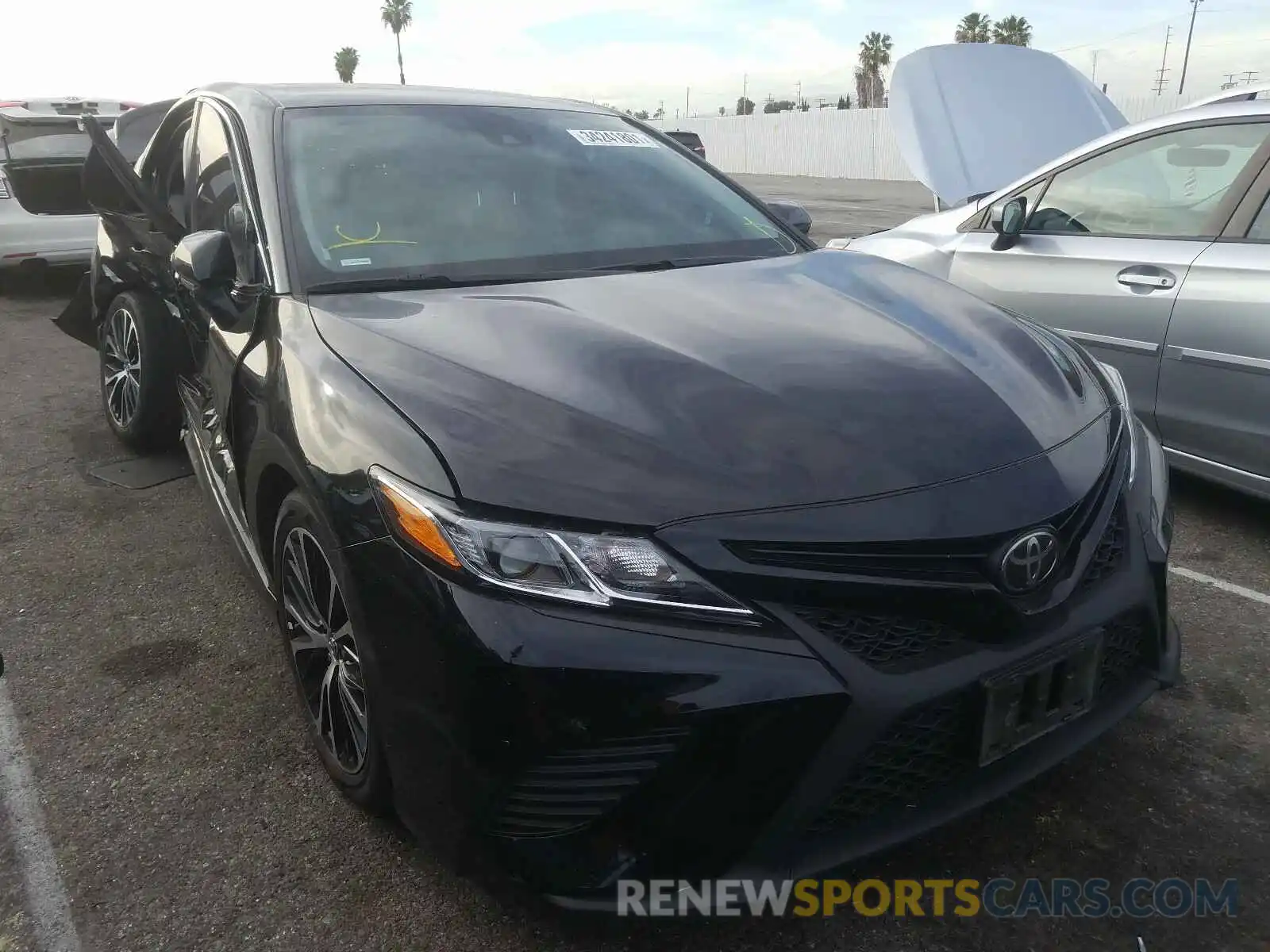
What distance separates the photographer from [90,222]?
841cm

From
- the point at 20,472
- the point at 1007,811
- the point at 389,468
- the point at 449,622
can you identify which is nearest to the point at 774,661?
the point at 449,622

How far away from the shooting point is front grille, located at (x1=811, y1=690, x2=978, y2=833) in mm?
1607

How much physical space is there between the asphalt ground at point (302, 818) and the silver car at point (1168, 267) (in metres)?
0.49

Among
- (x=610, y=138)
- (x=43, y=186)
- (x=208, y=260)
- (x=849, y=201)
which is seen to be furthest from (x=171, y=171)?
(x=849, y=201)

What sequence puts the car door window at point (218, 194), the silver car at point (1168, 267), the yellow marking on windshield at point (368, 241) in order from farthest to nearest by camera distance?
the silver car at point (1168, 267), the car door window at point (218, 194), the yellow marking on windshield at point (368, 241)

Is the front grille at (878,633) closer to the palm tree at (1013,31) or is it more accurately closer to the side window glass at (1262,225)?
the side window glass at (1262,225)

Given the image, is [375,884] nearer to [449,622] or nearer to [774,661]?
[449,622]

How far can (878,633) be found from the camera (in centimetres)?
161

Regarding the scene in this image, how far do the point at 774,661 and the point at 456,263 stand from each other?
141 centimetres

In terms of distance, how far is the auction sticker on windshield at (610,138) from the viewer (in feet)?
10.2

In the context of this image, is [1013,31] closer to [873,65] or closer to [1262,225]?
[873,65]

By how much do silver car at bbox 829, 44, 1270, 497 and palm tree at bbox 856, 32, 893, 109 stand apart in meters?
68.5

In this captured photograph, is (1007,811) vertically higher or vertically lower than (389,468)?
lower

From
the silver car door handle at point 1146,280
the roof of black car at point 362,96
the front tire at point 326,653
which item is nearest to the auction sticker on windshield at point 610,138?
the roof of black car at point 362,96
